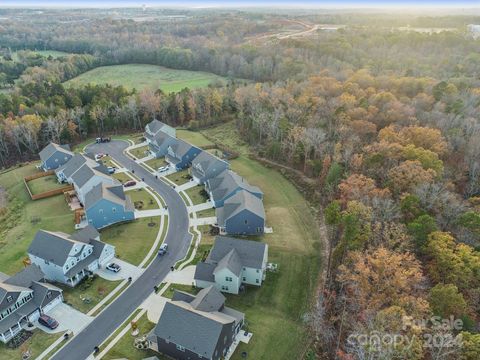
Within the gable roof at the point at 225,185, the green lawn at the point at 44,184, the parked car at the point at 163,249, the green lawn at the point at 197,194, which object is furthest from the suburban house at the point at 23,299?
the gable roof at the point at 225,185

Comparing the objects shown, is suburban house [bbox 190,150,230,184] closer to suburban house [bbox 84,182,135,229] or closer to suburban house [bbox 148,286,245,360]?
suburban house [bbox 84,182,135,229]

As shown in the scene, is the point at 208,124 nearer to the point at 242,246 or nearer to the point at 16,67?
the point at 242,246

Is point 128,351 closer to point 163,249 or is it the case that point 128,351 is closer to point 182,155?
point 163,249

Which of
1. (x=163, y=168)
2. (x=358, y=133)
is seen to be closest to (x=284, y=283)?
(x=358, y=133)

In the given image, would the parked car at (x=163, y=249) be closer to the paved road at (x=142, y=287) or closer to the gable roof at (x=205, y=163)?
the paved road at (x=142, y=287)

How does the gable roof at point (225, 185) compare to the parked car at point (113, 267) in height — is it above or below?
above

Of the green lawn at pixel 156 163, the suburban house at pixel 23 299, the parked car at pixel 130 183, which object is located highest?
the suburban house at pixel 23 299

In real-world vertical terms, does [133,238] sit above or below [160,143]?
below
